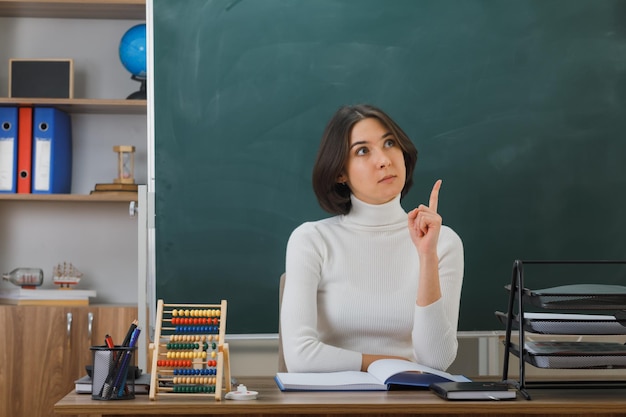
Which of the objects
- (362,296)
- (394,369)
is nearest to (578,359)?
(394,369)

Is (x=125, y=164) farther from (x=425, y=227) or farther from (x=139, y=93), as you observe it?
(x=425, y=227)

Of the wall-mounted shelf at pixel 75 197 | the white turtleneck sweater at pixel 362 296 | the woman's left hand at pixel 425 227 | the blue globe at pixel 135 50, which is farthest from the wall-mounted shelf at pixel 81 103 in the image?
the woman's left hand at pixel 425 227

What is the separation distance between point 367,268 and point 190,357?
0.73 m

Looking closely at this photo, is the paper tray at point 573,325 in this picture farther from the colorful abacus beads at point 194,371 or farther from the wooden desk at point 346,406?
the colorful abacus beads at point 194,371

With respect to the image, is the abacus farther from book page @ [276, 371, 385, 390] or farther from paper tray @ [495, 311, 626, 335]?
paper tray @ [495, 311, 626, 335]

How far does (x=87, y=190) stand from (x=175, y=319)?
199 centimetres

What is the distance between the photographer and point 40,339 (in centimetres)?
317

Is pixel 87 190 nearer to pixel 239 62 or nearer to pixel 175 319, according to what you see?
pixel 239 62

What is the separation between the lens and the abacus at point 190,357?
1680 mm

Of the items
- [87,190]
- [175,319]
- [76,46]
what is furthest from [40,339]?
[175,319]

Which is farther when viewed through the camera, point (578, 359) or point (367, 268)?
point (367, 268)

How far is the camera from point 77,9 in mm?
3508

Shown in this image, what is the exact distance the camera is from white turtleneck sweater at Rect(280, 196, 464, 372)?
2.07 metres

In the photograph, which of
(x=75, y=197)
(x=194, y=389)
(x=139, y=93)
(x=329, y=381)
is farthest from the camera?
(x=139, y=93)
